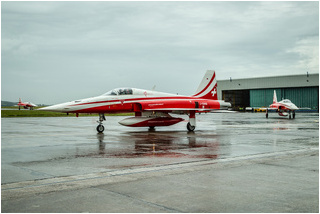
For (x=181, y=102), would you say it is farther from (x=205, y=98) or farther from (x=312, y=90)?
(x=312, y=90)

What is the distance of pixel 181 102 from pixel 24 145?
1032cm

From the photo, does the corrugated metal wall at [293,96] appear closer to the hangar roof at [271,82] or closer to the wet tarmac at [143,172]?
the hangar roof at [271,82]

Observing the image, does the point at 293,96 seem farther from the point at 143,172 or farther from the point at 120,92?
the point at 143,172

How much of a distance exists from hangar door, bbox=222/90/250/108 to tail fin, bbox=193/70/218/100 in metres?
73.6

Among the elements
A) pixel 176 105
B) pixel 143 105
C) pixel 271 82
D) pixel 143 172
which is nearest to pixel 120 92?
pixel 143 105

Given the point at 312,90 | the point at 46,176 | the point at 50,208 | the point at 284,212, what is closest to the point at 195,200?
the point at 284,212

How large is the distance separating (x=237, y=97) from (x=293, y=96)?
57.8ft

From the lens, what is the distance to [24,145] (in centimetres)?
1307

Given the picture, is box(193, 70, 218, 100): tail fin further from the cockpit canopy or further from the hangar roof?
the hangar roof

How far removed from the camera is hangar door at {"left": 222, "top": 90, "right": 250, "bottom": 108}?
322 ft

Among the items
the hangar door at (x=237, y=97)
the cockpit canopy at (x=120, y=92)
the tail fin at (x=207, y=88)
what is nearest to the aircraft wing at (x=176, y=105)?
the cockpit canopy at (x=120, y=92)

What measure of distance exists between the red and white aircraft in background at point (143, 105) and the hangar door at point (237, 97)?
2997 inches

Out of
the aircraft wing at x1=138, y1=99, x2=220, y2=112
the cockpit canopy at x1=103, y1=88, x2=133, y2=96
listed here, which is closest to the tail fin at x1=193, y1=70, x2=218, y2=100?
the aircraft wing at x1=138, y1=99, x2=220, y2=112

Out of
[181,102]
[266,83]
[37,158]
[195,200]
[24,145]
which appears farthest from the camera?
[266,83]
